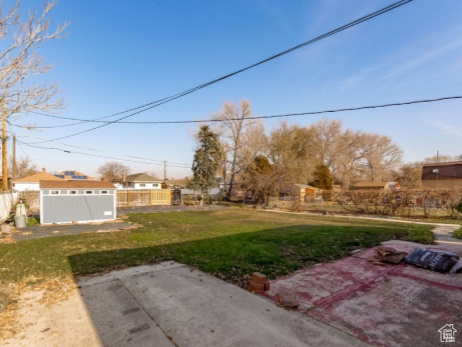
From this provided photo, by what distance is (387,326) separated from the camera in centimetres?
357

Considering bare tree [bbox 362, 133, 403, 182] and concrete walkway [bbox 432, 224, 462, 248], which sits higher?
bare tree [bbox 362, 133, 403, 182]

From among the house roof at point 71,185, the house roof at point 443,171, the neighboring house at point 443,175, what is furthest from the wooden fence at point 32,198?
the house roof at point 443,171

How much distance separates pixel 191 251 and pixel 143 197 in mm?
18748

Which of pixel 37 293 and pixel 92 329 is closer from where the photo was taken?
pixel 92 329

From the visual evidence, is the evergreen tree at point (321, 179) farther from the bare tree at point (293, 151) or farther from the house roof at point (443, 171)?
the house roof at point (443, 171)

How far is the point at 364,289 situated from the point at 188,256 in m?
4.25

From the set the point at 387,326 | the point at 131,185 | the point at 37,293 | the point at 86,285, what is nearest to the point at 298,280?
the point at 387,326

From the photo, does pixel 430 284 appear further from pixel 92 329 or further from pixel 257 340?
pixel 92 329

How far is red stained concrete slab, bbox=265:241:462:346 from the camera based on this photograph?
3473 millimetres

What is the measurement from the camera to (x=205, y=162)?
86.8 ft

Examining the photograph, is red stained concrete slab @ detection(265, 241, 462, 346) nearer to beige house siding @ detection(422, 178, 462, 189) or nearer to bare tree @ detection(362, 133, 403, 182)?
beige house siding @ detection(422, 178, 462, 189)

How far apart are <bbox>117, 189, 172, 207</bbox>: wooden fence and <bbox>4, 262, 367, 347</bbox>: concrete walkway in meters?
20.0

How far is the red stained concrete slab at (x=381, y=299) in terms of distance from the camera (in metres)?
3.47

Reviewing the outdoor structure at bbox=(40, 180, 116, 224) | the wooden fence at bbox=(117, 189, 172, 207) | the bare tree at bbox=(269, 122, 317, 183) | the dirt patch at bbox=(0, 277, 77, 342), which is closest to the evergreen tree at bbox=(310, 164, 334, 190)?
the bare tree at bbox=(269, 122, 317, 183)
